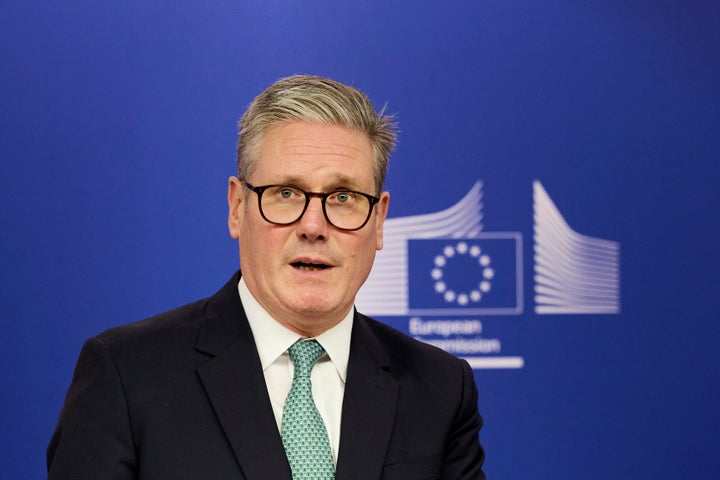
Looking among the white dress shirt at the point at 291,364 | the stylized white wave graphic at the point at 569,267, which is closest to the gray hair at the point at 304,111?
the white dress shirt at the point at 291,364

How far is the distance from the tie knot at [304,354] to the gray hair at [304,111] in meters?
0.32

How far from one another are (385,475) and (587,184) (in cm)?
152

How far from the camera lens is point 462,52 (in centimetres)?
285

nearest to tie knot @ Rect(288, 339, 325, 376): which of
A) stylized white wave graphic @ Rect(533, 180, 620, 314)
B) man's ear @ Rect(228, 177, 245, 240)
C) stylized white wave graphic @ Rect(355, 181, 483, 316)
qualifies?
man's ear @ Rect(228, 177, 245, 240)

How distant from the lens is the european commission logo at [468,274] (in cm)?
281

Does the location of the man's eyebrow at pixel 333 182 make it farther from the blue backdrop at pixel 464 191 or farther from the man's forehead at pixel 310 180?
the blue backdrop at pixel 464 191

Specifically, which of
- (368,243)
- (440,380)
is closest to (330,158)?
(368,243)

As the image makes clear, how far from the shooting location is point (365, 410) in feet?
5.49

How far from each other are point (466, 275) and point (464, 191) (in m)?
0.26

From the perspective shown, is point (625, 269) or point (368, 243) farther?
point (625, 269)

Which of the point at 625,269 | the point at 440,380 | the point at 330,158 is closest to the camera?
the point at 330,158

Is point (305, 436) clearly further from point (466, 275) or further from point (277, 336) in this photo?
point (466, 275)

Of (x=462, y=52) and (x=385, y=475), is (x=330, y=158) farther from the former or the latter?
(x=462, y=52)

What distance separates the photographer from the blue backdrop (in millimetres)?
2742
